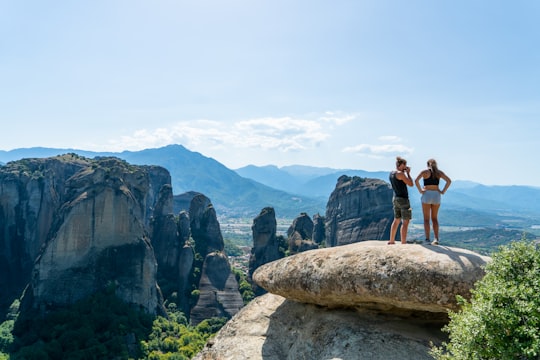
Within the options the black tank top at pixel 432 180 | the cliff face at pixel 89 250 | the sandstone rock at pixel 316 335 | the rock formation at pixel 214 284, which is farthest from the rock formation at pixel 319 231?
the black tank top at pixel 432 180

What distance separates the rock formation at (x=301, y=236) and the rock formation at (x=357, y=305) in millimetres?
51098

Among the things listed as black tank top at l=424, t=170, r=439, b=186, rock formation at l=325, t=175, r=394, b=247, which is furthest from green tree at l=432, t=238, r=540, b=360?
rock formation at l=325, t=175, r=394, b=247

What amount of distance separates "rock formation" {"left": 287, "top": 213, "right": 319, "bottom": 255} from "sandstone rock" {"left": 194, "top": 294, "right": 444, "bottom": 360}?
5052 centimetres

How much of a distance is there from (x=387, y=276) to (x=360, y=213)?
66.2 m

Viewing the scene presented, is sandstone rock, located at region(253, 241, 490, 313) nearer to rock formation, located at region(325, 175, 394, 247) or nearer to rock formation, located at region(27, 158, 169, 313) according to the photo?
rock formation, located at region(27, 158, 169, 313)

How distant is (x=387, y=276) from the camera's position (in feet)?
29.8

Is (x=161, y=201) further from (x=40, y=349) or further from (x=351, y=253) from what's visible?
(x=351, y=253)

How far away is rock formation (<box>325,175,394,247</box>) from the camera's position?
231 feet

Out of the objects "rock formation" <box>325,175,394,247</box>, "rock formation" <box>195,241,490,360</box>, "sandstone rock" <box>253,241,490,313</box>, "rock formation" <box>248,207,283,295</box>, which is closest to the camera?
"sandstone rock" <box>253,241,490,313</box>

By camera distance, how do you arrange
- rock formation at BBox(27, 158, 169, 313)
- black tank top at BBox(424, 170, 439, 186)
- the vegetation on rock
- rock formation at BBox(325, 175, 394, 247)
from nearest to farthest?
black tank top at BBox(424, 170, 439, 186) → the vegetation on rock → rock formation at BBox(27, 158, 169, 313) → rock formation at BBox(325, 175, 394, 247)

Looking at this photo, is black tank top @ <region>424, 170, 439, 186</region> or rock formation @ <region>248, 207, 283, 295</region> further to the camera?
rock formation @ <region>248, 207, 283, 295</region>

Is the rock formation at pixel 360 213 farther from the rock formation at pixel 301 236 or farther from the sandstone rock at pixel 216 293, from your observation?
the sandstone rock at pixel 216 293

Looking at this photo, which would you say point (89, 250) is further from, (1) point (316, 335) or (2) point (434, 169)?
(2) point (434, 169)

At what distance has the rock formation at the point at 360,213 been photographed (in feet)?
231
